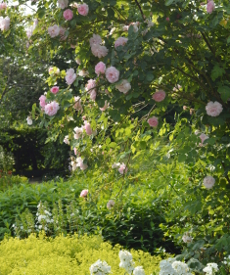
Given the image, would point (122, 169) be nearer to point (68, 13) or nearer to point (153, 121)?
point (153, 121)

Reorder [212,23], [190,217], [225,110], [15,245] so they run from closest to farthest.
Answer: [212,23] → [225,110] → [15,245] → [190,217]

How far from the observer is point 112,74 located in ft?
8.35

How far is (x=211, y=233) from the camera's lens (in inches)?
147

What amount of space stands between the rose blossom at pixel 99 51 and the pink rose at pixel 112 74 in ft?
0.63

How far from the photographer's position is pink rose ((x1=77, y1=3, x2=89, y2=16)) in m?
2.61

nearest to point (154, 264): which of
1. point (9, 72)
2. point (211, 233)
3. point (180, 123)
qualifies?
point (211, 233)

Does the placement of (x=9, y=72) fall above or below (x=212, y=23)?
below

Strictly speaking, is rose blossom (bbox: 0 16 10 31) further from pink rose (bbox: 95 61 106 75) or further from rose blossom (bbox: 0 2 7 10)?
pink rose (bbox: 95 61 106 75)

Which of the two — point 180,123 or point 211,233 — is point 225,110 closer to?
point 180,123

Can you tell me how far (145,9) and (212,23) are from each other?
44 cm

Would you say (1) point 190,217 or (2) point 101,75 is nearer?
(2) point 101,75

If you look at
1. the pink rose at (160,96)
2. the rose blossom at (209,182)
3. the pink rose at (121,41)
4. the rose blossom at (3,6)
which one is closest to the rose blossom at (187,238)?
the rose blossom at (209,182)

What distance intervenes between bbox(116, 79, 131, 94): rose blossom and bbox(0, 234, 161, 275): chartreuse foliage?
3.74 ft

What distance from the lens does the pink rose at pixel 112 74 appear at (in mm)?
2541
